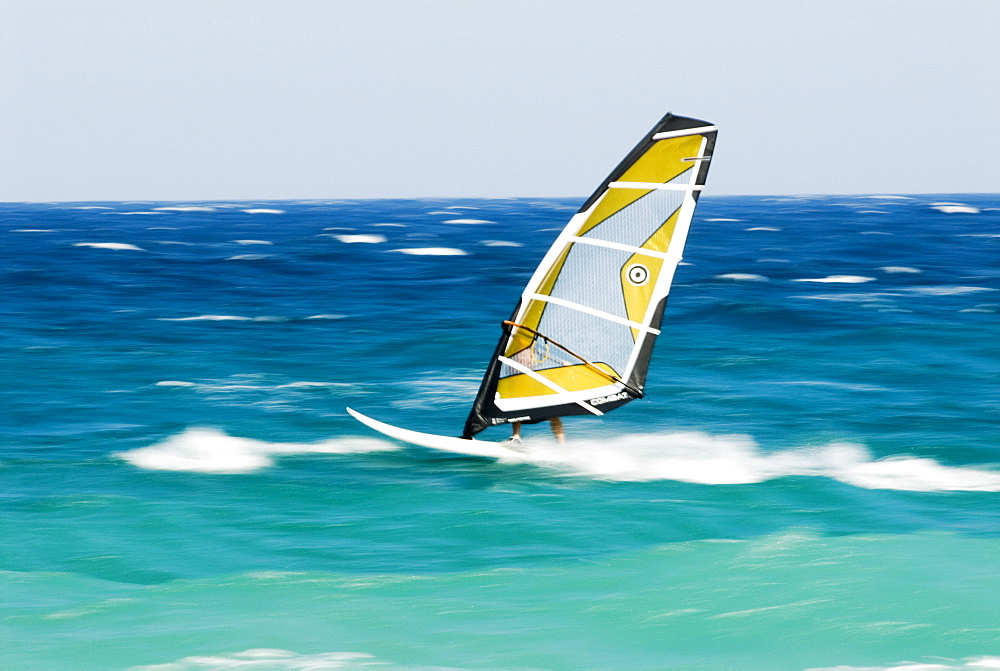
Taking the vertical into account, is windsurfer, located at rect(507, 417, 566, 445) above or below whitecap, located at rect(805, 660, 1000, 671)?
above

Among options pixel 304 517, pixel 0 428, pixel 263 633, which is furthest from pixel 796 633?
pixel 0 428

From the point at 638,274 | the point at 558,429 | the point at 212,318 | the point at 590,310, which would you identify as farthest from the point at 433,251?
the point at 638,274

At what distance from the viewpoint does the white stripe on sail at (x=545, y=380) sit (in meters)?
12.5

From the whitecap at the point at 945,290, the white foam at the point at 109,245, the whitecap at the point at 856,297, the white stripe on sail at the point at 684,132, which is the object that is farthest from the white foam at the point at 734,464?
the white foam at the point at 109,245

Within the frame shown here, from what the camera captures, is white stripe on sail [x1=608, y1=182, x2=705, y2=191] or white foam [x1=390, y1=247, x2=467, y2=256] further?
white foam [x1=390, y1=247, x2=467, y2=256]

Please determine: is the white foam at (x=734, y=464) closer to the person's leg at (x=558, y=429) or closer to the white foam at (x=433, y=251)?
the person's leg at (x=558, y=429)

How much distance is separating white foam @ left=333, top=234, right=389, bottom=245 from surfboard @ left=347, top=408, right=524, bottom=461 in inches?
2217

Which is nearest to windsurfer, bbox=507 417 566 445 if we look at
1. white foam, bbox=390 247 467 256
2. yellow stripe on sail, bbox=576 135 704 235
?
yellow stripe on sail, bbox=576 135 704 235

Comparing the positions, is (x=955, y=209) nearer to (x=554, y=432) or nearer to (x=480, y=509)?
(x=554, y=432)

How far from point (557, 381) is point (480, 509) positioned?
1.54 metres

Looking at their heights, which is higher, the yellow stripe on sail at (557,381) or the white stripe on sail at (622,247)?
the white stripe on sail at (622,247)

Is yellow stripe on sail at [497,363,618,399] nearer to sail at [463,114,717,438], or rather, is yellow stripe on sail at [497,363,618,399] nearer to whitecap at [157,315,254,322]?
sail at [463,114,717,438]

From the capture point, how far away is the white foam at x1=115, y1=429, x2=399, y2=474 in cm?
1438

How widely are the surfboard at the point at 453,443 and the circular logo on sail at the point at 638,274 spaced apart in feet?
8.61
